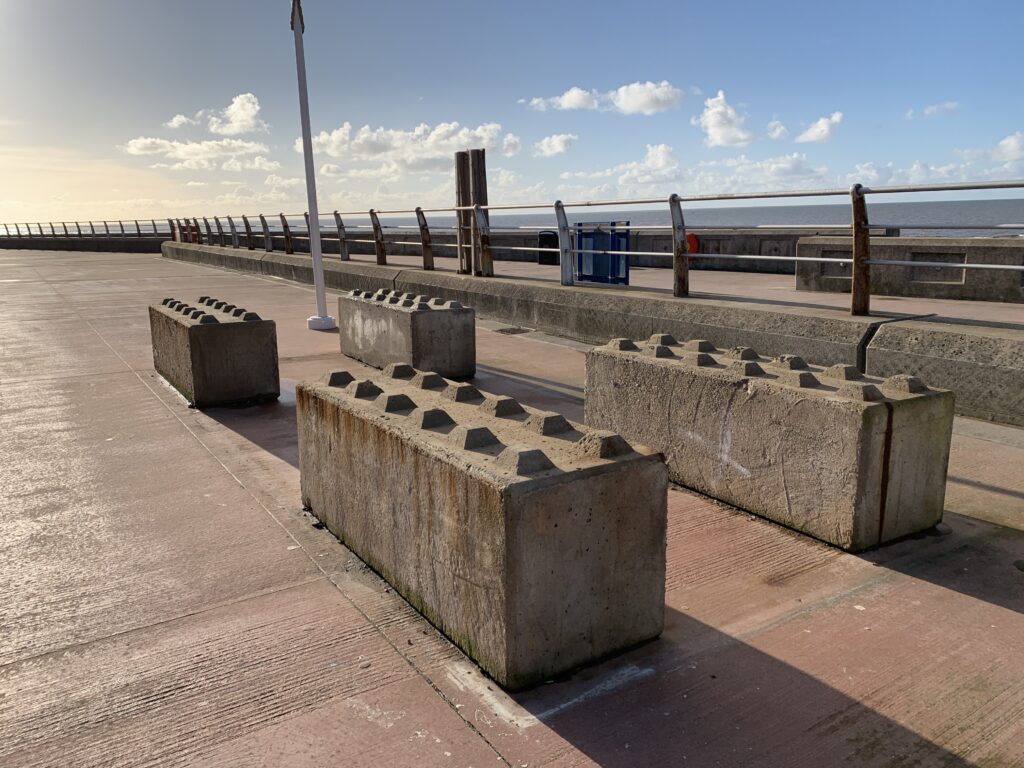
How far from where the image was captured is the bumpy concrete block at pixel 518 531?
8.75 feet

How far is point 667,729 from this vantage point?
2465mm

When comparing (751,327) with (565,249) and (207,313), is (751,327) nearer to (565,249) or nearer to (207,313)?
(565,249)

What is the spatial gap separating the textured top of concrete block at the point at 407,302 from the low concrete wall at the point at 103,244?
33.3 metres

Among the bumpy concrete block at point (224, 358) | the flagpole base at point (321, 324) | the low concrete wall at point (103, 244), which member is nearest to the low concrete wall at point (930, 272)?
the flagpole base at point (321, 324)

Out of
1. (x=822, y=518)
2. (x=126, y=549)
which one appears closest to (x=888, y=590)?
(x=822, y=518)

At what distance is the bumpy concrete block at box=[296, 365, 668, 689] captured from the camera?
2666mm

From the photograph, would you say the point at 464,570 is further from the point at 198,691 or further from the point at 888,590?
the point at 888,590

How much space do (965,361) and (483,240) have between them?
293 inches

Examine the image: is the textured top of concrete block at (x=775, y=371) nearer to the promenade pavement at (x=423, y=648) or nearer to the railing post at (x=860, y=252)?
the promenade pavement at (x=423, y=648)

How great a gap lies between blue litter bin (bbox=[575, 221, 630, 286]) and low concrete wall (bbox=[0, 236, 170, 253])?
1225 inches

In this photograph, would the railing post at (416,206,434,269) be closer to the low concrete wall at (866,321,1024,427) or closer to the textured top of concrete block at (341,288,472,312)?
the textured top of concrete block at (341,288,472,312)

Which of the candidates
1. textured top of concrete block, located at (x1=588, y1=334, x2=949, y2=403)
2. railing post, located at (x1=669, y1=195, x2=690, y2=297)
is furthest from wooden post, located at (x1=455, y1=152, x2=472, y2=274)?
textured top of concrete block, located at (x1=588, y1=334, x2=949, y2=403)

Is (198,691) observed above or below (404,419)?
below

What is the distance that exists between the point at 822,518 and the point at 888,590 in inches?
21.9
